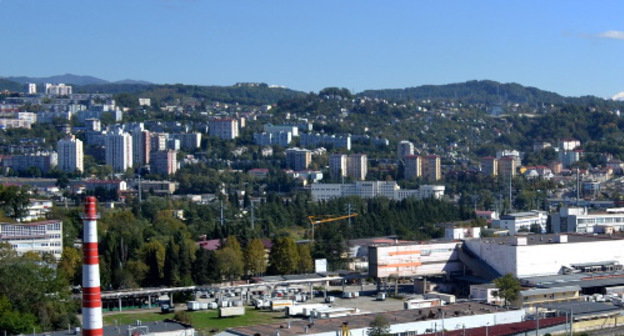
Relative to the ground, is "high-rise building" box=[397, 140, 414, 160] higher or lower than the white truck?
higher

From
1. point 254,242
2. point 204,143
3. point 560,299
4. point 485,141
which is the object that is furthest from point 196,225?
point 485,141

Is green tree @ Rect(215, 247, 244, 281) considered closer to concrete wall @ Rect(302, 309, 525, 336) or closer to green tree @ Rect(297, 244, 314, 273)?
green tree @ Rect(297, 244, 314, 273)

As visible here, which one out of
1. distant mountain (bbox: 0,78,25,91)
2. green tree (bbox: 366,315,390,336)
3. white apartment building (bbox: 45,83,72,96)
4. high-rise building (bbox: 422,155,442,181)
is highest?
distant mountain (bbox: 0,78,25,91)

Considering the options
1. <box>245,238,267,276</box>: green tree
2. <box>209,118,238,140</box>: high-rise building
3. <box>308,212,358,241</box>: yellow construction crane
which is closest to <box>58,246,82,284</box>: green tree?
<box>245,238,267,276</box>: green tree

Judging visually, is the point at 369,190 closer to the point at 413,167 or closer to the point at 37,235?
the point at 413,167

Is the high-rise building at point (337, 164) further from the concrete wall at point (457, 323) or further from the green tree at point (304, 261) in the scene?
the concrete wall at point (457, 323)

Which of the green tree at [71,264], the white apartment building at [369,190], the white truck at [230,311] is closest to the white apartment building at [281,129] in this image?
the white apartment building at [369,190]

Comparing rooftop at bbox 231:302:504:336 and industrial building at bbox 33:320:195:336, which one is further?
rooftop at bbox 231:302:504:336
